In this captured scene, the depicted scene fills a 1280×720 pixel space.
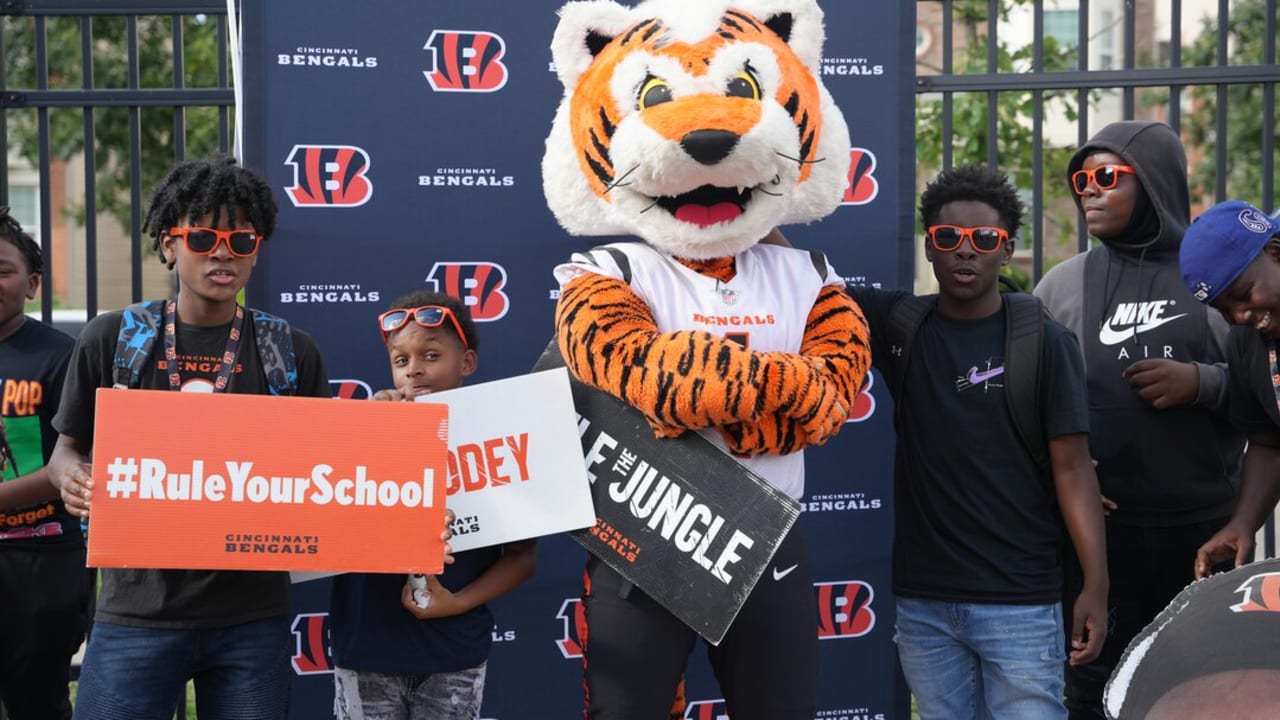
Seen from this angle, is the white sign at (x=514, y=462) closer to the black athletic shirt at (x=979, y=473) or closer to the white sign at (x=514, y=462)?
the white sign at (x=514, y=462)

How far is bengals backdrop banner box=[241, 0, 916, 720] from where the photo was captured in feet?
13.4

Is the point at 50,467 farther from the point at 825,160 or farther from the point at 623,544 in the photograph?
the point at 825,160

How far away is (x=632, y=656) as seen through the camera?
305cm

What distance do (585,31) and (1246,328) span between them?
2128 mm

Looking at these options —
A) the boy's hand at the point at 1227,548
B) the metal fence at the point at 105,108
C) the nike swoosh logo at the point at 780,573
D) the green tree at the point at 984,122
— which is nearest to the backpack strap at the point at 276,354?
the metal fence at the point at 105,108

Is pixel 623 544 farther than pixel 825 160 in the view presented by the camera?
No

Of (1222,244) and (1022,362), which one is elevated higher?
(1222,244)

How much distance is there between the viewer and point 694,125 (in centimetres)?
300

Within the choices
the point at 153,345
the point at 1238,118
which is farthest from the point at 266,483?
the point at 1238,118

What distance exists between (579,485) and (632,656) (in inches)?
18.7

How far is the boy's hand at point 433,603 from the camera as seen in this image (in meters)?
3.20

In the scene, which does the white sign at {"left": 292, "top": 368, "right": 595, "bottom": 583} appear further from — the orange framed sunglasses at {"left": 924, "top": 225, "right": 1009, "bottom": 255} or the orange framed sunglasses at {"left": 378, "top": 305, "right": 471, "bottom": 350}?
the orange framed sunglasses at {"left": 924, "top": 225, "right": 1009, "bottom": 255}

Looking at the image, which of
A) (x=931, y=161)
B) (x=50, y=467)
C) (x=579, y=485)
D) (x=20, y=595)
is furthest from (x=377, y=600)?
(x=931, y=161)

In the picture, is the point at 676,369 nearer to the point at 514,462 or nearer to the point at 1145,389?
the point at 514,462
